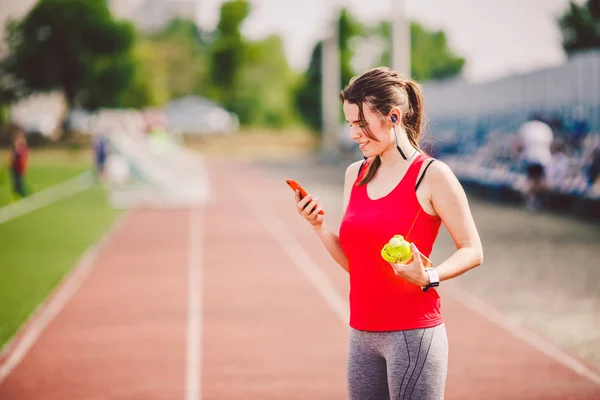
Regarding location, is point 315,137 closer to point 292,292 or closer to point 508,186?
point 508,186

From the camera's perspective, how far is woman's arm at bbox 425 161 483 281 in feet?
10.0

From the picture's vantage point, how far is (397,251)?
2846 mm

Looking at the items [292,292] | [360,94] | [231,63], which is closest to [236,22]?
[231,63]

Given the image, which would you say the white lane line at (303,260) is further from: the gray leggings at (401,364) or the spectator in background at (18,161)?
the spectator in background at (18,161)

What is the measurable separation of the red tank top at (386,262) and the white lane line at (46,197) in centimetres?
1768

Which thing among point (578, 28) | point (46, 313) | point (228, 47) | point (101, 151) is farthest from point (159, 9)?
point (46, 313)

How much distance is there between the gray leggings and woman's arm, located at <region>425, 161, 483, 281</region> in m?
0.27

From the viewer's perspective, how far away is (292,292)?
1055 centimetres

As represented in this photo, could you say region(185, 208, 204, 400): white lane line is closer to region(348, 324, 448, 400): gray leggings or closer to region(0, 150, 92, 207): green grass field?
region(348, 324, 448, 400): gray leggings

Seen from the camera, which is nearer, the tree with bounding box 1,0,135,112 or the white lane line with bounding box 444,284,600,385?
the white lane line with bounding box 444,284,600,385

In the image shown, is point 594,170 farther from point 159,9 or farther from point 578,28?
point 159,9

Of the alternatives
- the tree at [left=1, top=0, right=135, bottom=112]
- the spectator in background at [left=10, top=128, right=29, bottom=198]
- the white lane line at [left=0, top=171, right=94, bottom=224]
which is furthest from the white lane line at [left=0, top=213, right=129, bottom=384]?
the tree at [left=1, top=0, right=135, bottom=112]

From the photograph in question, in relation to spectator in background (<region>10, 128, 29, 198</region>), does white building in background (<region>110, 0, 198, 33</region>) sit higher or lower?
higher

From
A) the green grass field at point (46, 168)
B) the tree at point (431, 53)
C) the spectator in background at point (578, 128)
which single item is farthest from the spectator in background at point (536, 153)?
the tree at point (431, 53)
